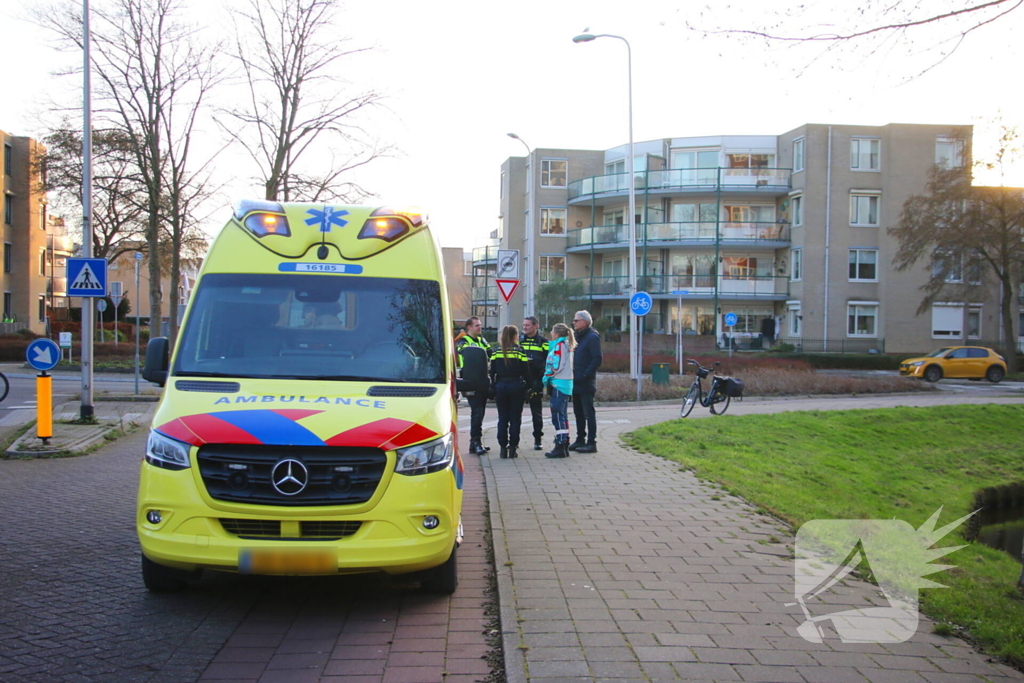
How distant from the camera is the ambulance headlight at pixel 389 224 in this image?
6031 mm

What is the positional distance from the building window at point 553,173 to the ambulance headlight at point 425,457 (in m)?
51.4

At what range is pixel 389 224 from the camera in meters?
6.09

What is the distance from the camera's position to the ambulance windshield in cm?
550

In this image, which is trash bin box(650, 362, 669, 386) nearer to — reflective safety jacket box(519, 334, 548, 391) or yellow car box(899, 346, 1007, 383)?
yellow car box(899, 346, 1007, 383)

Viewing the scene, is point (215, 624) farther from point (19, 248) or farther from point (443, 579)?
point (19, 248)

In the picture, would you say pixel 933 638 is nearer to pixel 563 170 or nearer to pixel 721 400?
pixel 721 400

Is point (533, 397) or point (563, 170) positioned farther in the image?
point (563, 170)

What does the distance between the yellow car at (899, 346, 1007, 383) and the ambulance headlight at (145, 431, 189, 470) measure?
3350 cm

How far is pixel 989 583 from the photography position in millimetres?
6344

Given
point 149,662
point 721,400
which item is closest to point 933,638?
point 149,662

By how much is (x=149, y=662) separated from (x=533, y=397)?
7265 mm

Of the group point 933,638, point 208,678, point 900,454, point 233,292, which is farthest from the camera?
point 900,454

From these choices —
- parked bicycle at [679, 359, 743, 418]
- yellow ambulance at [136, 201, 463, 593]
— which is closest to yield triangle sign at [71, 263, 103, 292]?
yellow ambulance at [136, 201, 463, 593]

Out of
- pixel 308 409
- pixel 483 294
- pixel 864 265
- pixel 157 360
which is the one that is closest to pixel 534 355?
pixel 157 360
